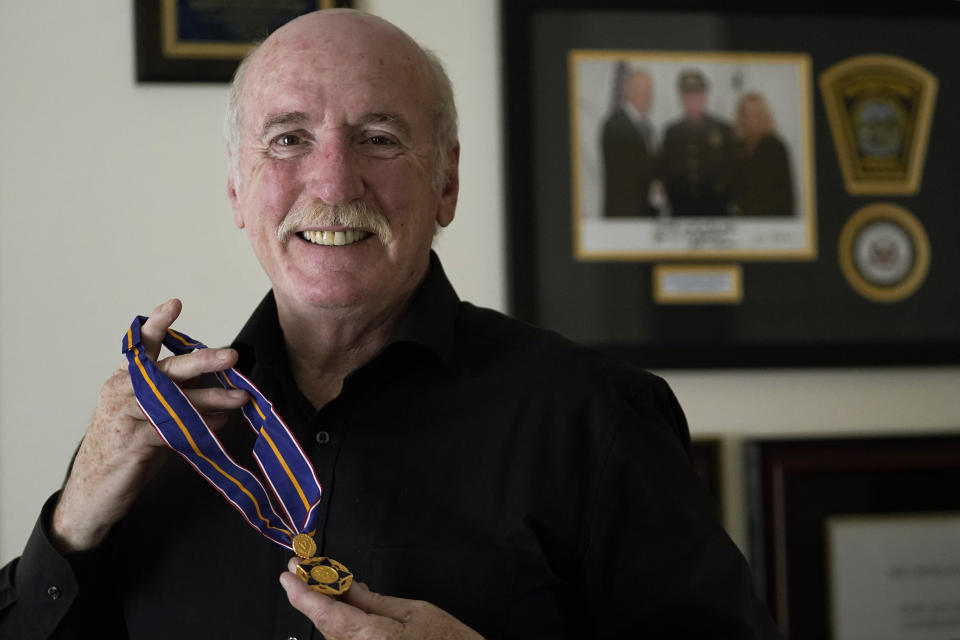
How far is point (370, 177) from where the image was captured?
3.37ft

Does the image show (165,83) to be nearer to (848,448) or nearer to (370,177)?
(370,177)

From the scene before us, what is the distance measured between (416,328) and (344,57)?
281 mm

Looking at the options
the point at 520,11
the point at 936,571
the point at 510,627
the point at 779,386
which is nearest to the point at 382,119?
the point at 510,627

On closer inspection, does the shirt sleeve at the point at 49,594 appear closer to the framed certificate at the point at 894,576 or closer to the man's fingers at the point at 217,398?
the man's fingers at the point at 217,398

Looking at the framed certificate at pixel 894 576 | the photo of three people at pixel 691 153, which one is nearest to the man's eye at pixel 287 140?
the photo of three people at pixel 691 153

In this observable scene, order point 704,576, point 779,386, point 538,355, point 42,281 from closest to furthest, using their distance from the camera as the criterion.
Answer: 1. point 704,576
2. point 538,355
3. point 42,281
4. point 779,386

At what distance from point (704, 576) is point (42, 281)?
1035mm

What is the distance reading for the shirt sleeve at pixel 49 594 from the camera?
998mm

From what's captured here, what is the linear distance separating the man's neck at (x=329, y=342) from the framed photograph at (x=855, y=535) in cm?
73

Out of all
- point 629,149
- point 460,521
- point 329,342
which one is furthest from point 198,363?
point 629,149

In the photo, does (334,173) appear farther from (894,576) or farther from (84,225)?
(894,576)

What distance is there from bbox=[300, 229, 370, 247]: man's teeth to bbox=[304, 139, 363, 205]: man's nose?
31 mm

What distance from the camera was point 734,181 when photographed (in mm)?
1603

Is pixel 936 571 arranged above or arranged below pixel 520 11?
below
